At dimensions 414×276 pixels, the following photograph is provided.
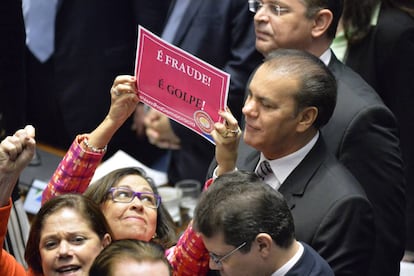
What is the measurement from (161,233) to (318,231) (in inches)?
25.5

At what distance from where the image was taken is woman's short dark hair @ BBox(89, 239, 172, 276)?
2.80 m

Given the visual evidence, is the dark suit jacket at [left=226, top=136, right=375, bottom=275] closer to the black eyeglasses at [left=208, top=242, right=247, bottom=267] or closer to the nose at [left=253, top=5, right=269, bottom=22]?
the black eyeglasses at [left=208, top=242, right=247, bottom=267]

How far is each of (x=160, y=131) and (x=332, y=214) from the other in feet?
6.28

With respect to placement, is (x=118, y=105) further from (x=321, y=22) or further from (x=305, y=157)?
(x=321, y=22)

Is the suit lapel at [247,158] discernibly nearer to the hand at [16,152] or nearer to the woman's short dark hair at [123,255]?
the woman's short dark hair at [123,255]

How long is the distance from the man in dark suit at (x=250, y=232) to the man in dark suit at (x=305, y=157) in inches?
10.3

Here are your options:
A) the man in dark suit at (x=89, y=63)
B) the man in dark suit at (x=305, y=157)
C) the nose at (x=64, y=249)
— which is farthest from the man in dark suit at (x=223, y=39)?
the nose at (x=64, y=249)

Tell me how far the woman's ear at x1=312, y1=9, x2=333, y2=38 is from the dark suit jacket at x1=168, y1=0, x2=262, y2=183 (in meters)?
0.89

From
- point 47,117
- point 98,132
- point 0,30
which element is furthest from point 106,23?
point 98,132

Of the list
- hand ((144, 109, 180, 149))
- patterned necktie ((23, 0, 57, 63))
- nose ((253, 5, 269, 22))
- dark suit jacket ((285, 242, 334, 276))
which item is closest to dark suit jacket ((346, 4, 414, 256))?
nose ((253, 5, 269, 22))

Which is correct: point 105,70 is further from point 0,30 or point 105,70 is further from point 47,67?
point 0,30

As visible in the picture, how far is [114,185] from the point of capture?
11.2 ft

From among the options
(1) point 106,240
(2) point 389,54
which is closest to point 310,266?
(1) point 106,240

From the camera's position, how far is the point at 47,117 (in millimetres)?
5516
